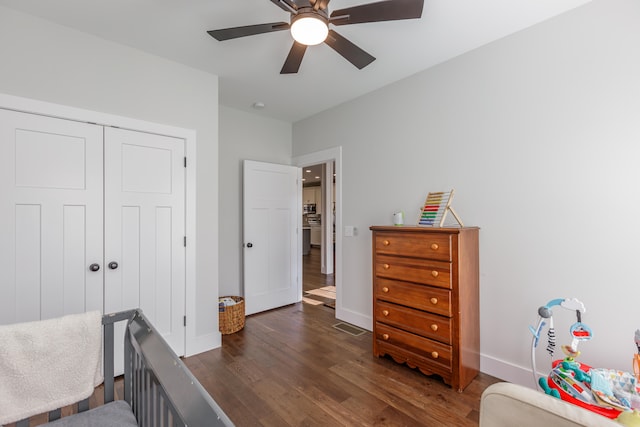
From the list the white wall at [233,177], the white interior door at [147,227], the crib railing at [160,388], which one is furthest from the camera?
the white wall at [233,177]

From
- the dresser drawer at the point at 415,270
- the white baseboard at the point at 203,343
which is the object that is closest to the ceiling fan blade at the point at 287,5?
the dresser drawer at the point at 415,270

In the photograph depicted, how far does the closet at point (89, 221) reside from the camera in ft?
6.51

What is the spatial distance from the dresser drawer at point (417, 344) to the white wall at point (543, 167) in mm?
473

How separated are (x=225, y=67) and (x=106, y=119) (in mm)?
1095

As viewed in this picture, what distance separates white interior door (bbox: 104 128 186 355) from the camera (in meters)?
2.35

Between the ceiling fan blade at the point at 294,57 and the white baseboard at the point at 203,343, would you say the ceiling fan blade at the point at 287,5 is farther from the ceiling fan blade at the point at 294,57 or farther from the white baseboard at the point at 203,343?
the white baseboard at the point at 203,343

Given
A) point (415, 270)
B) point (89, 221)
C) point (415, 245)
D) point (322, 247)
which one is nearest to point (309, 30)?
point (415, 245)

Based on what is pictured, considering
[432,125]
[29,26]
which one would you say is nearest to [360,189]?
[432,125]

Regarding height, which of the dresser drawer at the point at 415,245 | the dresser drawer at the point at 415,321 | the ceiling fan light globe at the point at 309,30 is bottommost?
the dresser drawer at the point at 415,321

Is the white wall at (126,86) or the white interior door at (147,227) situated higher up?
Answer: the white wall at (126,86)

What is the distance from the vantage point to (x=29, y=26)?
2039 millimetres

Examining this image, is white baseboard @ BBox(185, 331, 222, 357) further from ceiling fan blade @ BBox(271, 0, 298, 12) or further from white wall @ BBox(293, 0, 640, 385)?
ceiling fan blade @ BBox(271, 0, 298, 12)

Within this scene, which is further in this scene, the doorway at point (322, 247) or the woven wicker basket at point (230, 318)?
the doorway at point (322, 247)

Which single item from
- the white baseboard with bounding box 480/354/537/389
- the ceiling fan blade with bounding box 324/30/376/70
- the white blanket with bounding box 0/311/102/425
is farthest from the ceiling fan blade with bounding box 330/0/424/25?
the white baseboard with bounding box 480/354/537/389
